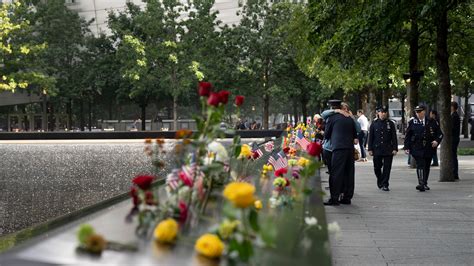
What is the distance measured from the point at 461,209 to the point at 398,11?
433 centimetres

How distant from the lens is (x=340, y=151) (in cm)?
1097

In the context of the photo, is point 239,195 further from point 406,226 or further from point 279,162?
point 406,226

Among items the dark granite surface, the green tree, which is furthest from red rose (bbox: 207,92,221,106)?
the green tree

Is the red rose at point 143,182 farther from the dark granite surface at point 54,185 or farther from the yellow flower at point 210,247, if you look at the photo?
the dark granite surface at point 54,185

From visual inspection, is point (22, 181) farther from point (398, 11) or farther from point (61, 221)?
point (61, 221)

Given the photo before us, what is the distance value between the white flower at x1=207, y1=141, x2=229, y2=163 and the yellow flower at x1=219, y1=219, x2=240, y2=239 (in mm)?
1048

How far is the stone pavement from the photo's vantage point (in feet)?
23.4

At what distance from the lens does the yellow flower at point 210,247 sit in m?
2.41

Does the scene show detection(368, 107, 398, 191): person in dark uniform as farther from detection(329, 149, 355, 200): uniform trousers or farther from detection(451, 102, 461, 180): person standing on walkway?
detection(451, 102, 461, 180): person standing on walkway

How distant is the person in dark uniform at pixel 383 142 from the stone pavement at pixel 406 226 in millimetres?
600

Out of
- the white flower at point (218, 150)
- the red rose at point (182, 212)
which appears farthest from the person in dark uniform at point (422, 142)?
the red rose at point (182, 212)

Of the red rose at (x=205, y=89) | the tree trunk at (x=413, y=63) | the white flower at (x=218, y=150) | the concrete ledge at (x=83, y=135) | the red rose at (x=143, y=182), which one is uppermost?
the tree trunk at (x=413, y=63)

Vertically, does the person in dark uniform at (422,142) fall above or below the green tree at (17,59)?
below

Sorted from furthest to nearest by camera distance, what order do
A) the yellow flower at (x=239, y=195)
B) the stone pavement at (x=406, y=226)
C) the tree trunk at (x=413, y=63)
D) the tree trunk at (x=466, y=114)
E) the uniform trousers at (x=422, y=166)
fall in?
the tree trunk at (x=466, y=114)
the tree trunk at (x=413, y=63)
the uniform trousers at (x=422, y=166)
the stone pavement at (x=406, y=226)
the yellow flower at (x=239, y=195)
